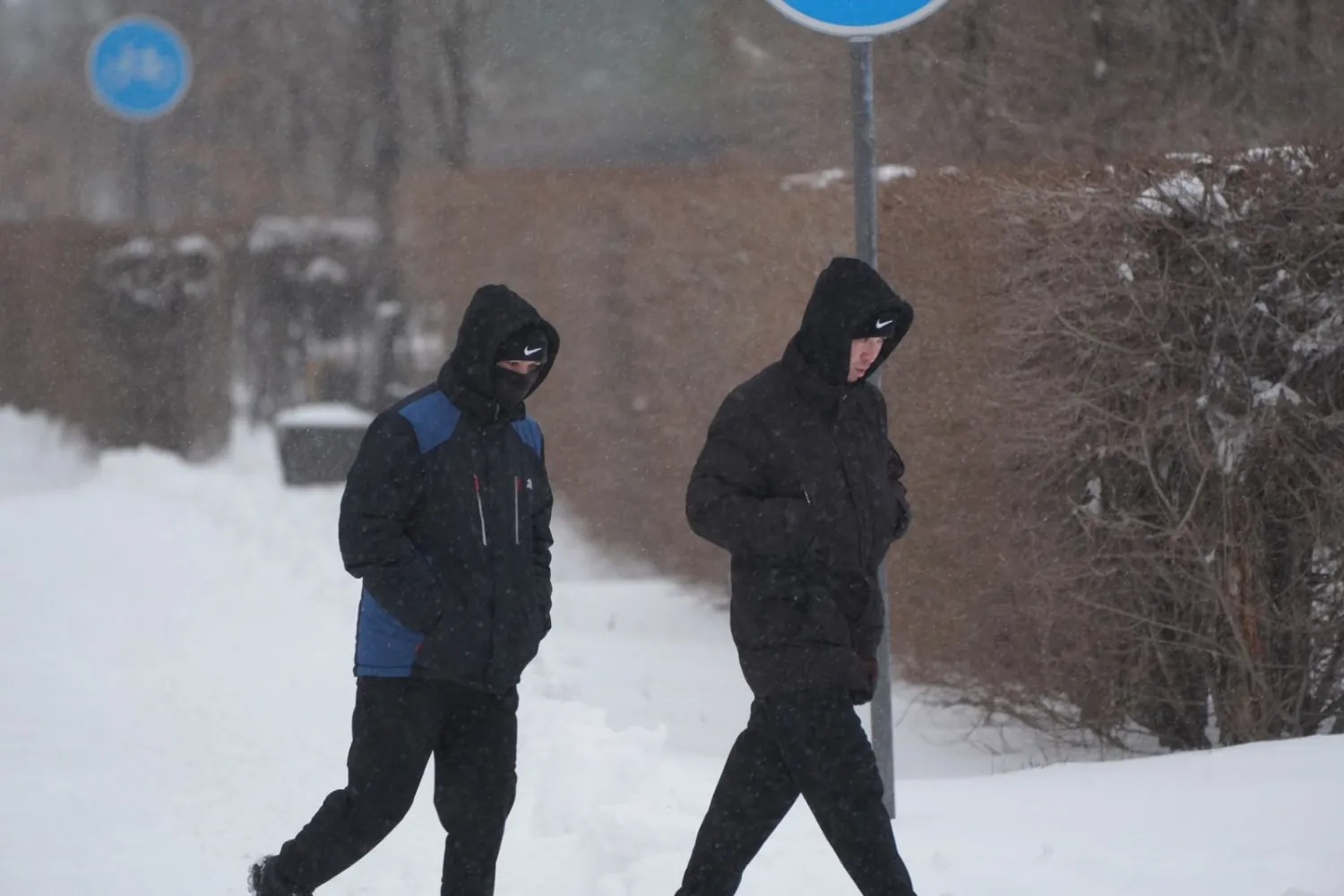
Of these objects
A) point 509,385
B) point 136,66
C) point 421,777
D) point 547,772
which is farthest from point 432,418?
point 136,66

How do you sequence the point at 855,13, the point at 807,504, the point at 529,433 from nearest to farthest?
the point at 807,504, the point at 529,433, the point at 855,13

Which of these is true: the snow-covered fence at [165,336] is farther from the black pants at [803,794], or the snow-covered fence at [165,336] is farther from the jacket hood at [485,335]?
the black pants at [803,794]

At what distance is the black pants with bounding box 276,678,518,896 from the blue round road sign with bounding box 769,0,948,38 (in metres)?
1.94

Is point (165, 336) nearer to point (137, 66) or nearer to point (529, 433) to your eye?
point (137, 66)

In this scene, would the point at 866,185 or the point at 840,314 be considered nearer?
the point at 840,314

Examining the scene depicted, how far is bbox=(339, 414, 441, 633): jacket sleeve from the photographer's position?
3.88m

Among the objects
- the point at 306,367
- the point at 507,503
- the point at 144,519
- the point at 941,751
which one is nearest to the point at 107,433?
the point at 306,367

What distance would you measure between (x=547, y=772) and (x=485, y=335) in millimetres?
2740

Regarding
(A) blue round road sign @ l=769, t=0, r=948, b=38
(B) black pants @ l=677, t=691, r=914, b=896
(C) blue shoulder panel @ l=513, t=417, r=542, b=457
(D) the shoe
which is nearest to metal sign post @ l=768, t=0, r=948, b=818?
(A) blue round road sign @ l=769, t=0, r=948, b=38

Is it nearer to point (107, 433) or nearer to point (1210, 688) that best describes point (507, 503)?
point (1210, 688)

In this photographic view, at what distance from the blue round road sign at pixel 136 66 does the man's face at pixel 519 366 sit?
588 inches

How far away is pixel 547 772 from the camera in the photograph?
6281 millimetres

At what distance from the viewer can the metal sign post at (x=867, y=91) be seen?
469 centimetres

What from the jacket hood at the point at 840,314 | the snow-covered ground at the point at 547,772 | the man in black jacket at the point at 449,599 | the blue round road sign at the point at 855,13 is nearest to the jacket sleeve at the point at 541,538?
the man in black jacket at the point at 449,599
